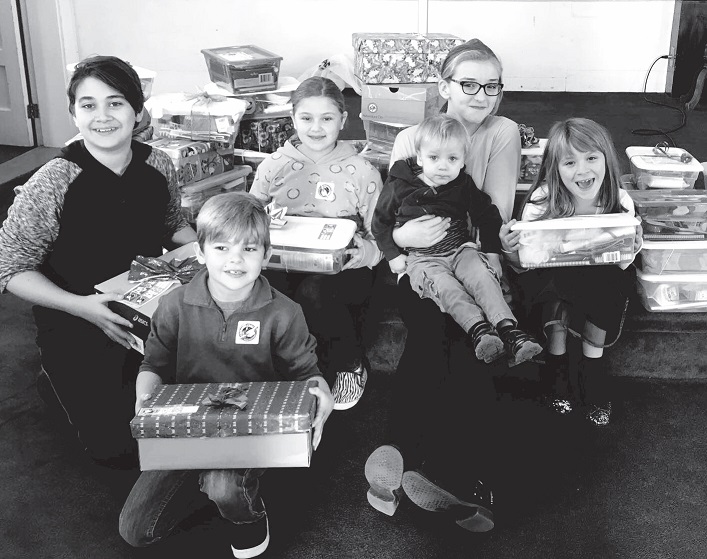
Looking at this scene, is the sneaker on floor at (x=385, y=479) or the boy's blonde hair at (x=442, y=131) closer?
the sneaker on floor at (x=385, y=479)

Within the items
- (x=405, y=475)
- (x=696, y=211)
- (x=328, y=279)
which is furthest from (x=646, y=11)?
(x=405, y=475)

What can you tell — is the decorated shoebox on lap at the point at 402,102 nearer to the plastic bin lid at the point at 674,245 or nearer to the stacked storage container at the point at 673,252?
the stacked storage container at the point at 673,252

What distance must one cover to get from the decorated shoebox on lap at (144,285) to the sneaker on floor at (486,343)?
2.84ft

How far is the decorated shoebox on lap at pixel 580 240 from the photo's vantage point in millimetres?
2406

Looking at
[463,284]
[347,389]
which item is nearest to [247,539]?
[347,389]

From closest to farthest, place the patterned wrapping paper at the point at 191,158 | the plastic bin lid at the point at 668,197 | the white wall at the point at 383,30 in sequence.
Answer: the plastic bin lid at the point at 668,197 → the patterned wrapping paper at the point at 191,158 → the white wall at the point at 383,30

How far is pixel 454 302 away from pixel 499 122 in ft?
2.59

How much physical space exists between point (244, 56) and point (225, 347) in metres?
2.32

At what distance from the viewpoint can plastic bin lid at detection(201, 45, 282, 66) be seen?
3751mm

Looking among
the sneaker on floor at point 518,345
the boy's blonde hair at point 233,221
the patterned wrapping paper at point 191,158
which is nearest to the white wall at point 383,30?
the patterned wrapping paper at point 191,158

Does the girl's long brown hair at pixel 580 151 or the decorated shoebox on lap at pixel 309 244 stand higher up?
the girl's long brown hair at pixel 580 151

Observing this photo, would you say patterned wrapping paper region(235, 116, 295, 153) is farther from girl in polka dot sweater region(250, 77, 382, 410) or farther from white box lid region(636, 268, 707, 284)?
white box lid region(636, 268, 707, 284)

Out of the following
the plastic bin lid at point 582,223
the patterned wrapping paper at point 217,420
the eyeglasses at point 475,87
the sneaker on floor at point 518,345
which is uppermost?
the eyeglasses at point 475,87

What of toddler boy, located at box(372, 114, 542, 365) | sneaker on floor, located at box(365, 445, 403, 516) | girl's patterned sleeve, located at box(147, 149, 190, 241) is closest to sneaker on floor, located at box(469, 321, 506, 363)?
toddler boy, located at box(372, 114, 542, 365)
